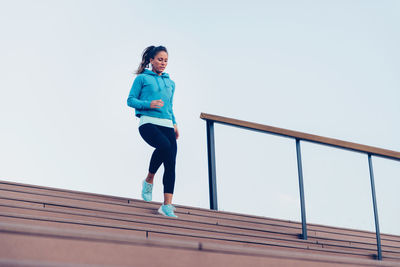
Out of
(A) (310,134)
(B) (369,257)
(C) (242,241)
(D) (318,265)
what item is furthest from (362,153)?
(D) (318,265)

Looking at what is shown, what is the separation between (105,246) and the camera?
2.14m

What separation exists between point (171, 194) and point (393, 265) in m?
1.88

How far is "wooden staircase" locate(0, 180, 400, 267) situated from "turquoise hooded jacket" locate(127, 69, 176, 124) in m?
0.71

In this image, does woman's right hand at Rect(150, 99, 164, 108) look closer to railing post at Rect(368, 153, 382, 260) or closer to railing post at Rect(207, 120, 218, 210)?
railing post at Rect(207, 120, 218, 210)

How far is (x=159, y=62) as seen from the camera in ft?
15.5

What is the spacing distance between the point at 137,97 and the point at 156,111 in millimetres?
214

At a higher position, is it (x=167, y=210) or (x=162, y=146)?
(x=162, y=146)

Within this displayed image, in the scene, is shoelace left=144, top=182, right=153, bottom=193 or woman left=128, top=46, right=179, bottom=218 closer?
woman left=128, top=46, right=179, bottom=218

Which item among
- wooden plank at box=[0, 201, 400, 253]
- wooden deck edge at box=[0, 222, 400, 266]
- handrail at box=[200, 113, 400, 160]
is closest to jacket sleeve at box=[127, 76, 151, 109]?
handrail at box=[200, 113, 400, 160]

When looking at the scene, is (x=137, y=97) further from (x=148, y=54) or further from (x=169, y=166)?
(x=169, y=166)

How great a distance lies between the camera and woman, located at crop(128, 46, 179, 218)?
4.46 meters

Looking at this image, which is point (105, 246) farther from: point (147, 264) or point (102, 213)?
point (102, 213)

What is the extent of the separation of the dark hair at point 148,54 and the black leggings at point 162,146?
0.56 metres

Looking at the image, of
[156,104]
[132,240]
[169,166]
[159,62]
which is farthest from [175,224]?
[132,240]
